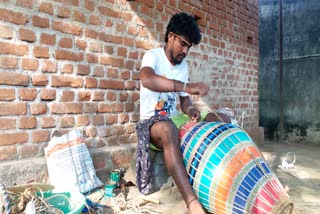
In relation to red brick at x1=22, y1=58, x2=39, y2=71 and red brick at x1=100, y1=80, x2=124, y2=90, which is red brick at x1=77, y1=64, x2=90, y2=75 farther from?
red brick at x1=22, y1=58, x2=39, y2=71

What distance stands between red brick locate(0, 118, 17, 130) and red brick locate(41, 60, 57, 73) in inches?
17.7

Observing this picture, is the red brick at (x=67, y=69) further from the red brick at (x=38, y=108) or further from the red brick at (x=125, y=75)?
the red brick at (x=125, y=75)

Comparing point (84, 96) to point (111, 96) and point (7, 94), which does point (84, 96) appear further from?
point (7, 94)

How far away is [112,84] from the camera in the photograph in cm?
302

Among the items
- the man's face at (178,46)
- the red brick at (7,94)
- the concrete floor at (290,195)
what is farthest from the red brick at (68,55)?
the concrete floor at (290,195)

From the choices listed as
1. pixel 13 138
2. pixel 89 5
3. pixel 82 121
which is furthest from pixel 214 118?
pixel 13 138

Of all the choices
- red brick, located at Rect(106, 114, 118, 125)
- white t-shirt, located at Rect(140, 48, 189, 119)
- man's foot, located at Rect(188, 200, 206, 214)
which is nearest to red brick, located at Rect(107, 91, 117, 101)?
red brick, located at Rect(106, 114, 118, 125)

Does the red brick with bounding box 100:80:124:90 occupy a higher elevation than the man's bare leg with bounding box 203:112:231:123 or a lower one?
higher

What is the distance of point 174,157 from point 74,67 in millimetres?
1184

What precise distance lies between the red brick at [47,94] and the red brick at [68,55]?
28 centimetres

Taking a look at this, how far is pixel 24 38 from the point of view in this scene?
2340 mm

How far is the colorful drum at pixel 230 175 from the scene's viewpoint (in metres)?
1.90

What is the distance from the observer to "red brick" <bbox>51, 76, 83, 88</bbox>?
2532 millimetres

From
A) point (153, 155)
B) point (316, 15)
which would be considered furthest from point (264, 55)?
point (153, 155)
